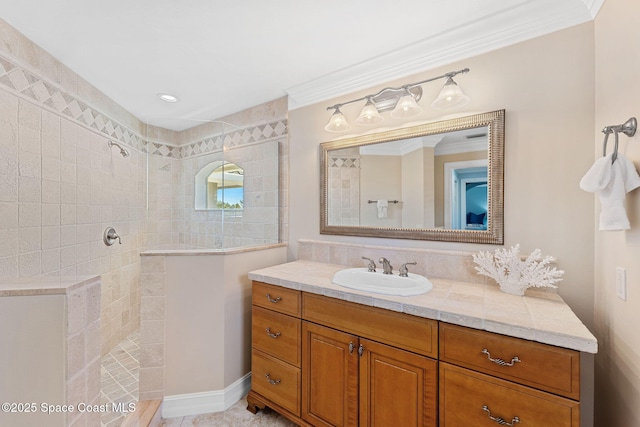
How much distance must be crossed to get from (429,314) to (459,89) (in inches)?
50.4

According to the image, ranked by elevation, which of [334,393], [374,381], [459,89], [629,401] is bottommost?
[334,393]

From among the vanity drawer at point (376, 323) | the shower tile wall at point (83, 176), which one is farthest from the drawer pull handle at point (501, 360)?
the shower tile wall at point (83, 176)

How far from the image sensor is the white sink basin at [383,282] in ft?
4.66

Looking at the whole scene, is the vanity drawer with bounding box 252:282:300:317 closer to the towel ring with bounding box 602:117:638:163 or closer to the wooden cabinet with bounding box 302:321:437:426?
the wooden cabinet with bounding box 302:321:437:426

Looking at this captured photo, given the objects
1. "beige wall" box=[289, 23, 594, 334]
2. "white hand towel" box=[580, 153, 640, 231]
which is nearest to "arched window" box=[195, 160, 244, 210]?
"beige wall" box=[289, 23, 594, 334]

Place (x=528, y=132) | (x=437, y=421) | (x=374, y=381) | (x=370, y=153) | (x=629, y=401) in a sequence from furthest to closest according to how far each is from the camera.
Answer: (x=370, y=153) < (x=528, y=132) < (x=374, y=381) < (x=437, y=421) < (x=629, y=401)

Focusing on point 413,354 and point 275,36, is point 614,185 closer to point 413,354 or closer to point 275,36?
point 413,354

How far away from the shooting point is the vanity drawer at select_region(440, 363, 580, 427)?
97 cm

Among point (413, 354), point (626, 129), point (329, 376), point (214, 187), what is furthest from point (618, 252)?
point (214, 187)

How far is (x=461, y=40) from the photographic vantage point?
164 cm

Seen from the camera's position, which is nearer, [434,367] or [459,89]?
[434,367]

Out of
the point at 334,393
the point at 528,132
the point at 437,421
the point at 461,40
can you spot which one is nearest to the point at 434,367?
the point at 437,421

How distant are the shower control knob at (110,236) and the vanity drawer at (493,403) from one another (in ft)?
9.42

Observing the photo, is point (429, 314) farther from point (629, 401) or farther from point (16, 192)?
point (16, 192)
